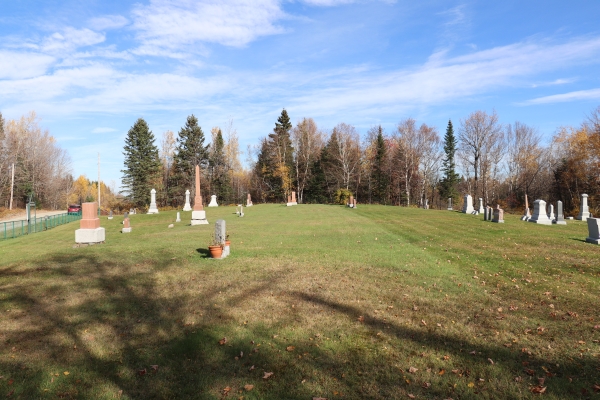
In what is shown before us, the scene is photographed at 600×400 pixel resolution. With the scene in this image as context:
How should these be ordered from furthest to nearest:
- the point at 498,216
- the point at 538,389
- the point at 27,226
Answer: the point at 27,226
the point at 498,216
the point at 538,389

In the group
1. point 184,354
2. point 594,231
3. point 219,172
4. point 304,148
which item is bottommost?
point 184,354

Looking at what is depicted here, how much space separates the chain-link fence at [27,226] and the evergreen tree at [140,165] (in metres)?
18.6

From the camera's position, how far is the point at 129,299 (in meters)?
7.51

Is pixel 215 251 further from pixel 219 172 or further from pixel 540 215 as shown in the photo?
pixel 219 172

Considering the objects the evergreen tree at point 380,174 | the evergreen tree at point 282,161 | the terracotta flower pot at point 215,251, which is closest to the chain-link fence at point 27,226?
the terracotta flower pot at point 215,251

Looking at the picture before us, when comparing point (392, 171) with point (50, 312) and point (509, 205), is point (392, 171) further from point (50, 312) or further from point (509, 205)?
point (50, 312)

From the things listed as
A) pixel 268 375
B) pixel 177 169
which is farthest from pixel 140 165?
pixel 268 375

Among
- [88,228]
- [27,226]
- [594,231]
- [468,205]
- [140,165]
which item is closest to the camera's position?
[594,231]

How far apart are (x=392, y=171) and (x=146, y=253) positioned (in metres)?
54.8

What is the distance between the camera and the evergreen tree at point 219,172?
62.0 m

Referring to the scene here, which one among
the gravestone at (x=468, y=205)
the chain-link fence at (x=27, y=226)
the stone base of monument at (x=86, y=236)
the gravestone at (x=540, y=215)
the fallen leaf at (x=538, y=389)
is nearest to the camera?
the fallen leaf at (x=538, y=389)

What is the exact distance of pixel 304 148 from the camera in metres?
64.3

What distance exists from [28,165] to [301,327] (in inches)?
2833

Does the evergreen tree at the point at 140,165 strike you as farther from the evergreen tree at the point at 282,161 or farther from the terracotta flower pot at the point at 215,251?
the terracotta flower pot at the point at 215,251
